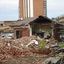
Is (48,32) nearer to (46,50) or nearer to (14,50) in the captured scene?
(46,50)

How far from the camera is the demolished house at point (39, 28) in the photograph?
30.4 metres

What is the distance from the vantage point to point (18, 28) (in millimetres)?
31906

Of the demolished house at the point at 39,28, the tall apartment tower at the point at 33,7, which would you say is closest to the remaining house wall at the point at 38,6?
the tall apartment tower at the point at 33,7

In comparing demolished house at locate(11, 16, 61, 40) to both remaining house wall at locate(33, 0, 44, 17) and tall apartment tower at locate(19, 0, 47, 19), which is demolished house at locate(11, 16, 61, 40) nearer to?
tall apartment tower at locate(19, 0, 47, 19)

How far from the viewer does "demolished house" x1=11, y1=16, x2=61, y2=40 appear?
30438 mm

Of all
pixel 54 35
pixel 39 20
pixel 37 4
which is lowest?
pixel 54 35

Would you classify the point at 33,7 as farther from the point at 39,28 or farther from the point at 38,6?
the point at 39,28

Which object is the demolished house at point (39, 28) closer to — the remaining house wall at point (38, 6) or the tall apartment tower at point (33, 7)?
the tall apartment tower at point (33, 7)

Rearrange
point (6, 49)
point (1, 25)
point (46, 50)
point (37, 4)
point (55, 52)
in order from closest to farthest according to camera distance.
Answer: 1. point (6, 49)
2. point (55, 52)
3. point (46, 50)
4. point (37, 4)
5. point (1, 25)

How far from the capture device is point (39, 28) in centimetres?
3219

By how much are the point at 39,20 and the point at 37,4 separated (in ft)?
88.1

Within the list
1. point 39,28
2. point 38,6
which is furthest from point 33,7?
point 39,28

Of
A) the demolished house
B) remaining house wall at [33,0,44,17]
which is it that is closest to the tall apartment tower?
remaining house wall at [33,0,44,17]

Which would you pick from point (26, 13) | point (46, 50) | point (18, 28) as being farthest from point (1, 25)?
point (46, 50)
